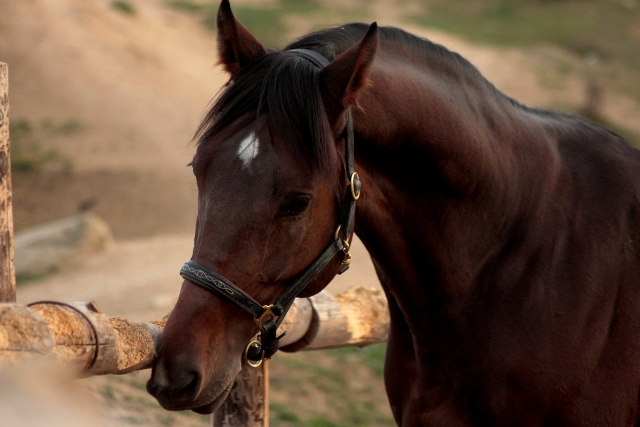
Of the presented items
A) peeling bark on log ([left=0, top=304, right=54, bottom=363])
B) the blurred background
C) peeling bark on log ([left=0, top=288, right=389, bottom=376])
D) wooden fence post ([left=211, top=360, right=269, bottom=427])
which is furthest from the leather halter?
the blurred background

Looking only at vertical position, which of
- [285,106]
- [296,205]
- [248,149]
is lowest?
[296,205]

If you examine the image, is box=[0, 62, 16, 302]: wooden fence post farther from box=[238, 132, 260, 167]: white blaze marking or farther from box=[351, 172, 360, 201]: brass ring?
box=[351, 172, 360, 201]: brass ring

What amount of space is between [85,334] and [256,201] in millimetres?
585

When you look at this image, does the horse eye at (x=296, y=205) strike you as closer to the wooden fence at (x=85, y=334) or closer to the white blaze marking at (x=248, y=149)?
the white blaze marking at (x=248, y=149)

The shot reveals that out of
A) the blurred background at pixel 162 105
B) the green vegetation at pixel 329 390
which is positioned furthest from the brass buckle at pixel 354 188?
the green vegetation at pixel 329 390

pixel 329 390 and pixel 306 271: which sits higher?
pixel 306 271

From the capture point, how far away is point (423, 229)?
2.49 meters

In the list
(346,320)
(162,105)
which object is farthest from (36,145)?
(346,320)

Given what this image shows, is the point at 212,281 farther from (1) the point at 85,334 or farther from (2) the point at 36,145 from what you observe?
(2) the point at 36,145

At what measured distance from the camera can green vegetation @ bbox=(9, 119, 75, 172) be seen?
41.7ft

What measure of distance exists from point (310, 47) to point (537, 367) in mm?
1209

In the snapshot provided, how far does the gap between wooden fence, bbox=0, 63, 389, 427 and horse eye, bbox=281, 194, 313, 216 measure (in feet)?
2.01

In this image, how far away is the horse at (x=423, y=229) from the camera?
2.07 metres

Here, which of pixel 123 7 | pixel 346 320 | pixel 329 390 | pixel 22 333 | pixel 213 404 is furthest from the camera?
pixel 123 7
